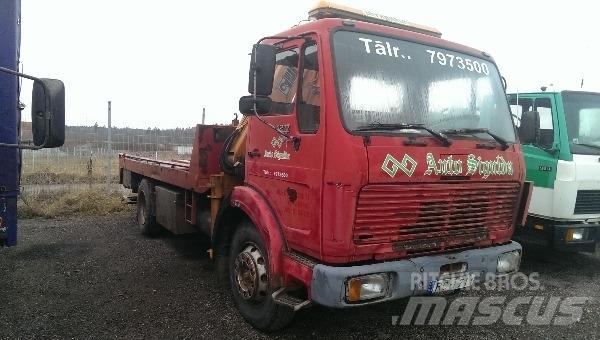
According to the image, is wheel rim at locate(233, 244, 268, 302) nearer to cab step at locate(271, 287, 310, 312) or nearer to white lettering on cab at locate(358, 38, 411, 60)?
cab step at locate(271, 287, 310, 312)

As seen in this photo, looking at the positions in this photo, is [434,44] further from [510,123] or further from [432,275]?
[432,275]

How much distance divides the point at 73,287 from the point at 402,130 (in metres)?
3.80

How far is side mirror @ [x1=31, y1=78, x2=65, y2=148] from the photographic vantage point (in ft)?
9.39

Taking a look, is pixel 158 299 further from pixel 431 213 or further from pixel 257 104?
pixel 431 213

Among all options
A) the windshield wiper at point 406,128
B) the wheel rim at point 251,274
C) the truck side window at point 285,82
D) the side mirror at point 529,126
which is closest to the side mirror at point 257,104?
the truck side window at point 285,82

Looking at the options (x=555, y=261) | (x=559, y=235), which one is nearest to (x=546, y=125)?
(x=559, y=235)

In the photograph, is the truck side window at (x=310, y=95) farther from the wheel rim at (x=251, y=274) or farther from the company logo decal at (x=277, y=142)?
the wheel rim at (x=251, y=274)

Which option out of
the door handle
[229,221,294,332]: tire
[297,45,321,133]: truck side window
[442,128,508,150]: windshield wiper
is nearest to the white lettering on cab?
[297,45,321,133]: truck side window

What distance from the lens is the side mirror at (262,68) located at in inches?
129

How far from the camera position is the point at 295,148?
3342 millimetres

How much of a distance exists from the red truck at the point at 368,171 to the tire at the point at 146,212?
322 cm

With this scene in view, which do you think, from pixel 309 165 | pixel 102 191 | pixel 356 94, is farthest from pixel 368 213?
pixel 102 191

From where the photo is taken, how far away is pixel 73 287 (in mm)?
4691

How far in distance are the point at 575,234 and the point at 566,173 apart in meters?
0.76
